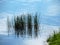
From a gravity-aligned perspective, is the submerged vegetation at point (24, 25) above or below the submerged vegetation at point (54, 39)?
above

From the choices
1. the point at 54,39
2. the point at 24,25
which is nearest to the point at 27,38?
the point at 24,25

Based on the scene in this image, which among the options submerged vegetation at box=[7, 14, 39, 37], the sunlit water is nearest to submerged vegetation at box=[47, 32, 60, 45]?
the sunlit water

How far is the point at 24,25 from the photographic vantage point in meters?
2.61

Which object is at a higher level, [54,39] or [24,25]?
[24,25]

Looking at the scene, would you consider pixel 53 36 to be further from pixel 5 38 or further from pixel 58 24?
pixel 5 38

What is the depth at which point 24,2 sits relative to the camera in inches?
101

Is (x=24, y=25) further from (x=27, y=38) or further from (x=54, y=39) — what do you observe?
(x=54, y=39)

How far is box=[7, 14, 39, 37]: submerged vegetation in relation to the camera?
2590mm

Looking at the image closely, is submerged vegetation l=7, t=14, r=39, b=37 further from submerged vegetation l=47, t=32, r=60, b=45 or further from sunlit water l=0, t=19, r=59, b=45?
submerged vegetation l=47, t=32, r=60, b=45

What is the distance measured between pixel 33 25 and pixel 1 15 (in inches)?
18.4

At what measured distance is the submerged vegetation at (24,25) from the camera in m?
2.59

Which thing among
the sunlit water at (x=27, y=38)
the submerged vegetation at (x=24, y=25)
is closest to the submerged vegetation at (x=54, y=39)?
the sunlit water at (x=27, y=38)

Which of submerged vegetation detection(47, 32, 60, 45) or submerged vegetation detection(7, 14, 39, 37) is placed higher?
submerged vegetation detection(7, 14, 39, 37)

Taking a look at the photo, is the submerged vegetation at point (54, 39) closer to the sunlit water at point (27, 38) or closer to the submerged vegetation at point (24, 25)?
the sunlit water at point (27, 38)
